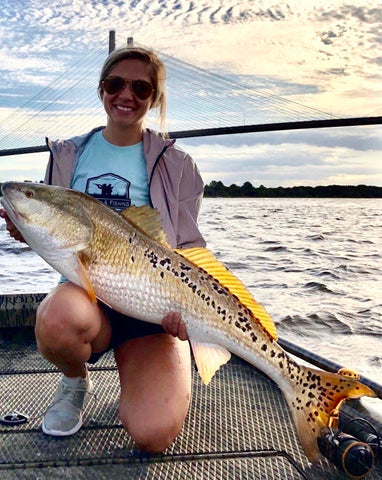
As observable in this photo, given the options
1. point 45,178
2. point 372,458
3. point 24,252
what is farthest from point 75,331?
point 24,252

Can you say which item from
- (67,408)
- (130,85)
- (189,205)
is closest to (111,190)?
(189,205)

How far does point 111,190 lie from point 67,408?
1182 millimetres

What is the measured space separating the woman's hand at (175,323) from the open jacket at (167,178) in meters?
0.61

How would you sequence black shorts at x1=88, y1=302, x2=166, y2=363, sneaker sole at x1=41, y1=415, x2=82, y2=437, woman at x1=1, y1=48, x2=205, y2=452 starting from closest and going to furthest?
woman at x1=1, y1=48, x2=205, y2=452
sneaker sole at x1=41, y1=415, x2=82, y2=437
black shorts at x1=88, y1=302, x2=166, y2=363

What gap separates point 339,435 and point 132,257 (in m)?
1.28

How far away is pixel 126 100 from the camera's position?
135 inches

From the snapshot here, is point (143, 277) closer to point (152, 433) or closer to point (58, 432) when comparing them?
point (152, 433)

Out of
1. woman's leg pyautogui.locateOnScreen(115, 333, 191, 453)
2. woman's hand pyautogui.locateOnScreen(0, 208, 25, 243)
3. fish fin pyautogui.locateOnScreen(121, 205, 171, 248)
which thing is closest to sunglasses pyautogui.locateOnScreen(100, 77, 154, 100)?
fish fin pyautogui.locateOnScreen(121, 205, 171, 248)

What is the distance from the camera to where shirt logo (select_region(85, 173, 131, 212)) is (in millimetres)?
3438

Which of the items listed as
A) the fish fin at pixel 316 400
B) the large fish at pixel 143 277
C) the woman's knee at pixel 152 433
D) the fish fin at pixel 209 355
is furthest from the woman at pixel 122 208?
the fish fin at pixel 316 400

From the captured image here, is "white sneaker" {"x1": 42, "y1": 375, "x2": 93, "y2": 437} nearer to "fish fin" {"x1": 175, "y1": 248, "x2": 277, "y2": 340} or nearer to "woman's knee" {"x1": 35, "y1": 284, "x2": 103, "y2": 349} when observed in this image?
"woman's knee" {"x1": 35, "y1": 284, "x2": 103, "y2": 349}

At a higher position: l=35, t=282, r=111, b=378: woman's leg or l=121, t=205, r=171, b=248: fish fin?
l=121, t=205, r=171, b=248: fish fin

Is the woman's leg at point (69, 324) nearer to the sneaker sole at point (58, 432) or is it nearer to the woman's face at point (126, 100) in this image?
the sneaker sole at point (58, 432)

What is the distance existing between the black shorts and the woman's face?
3.45ft
